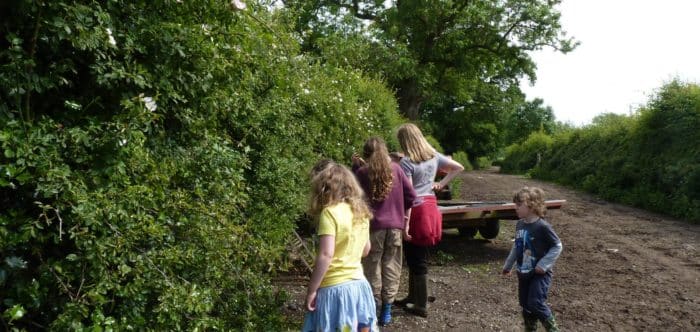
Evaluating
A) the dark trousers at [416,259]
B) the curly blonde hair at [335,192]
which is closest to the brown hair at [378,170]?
the dark trousers at [416,259]

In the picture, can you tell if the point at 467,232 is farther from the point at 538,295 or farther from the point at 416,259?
the point at 538,295

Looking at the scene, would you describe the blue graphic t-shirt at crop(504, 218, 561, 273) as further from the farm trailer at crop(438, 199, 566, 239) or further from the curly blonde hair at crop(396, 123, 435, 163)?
the farm trailer at crop(438, 199, 566, 239)

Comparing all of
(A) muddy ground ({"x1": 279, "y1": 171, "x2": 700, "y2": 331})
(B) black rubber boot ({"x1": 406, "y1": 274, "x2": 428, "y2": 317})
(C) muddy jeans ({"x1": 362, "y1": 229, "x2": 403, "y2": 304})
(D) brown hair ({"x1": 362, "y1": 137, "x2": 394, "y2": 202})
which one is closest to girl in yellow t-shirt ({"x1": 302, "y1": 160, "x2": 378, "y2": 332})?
(D) brown hair ({"x1": 362, "y1": 137, "x2": 394, "y2": 202})

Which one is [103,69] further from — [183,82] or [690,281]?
[690,281]

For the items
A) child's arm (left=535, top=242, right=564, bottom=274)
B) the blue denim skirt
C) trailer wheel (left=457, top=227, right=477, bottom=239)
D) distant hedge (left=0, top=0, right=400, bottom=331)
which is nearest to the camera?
distant hedge (left=0, top=0, right=400, bottom=331)

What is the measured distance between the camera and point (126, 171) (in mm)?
2951

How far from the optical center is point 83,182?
8.64ft

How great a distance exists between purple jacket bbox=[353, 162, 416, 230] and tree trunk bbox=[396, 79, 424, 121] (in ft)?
52.7

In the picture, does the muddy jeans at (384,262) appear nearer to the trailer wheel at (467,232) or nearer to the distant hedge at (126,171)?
the distant hedge at (126,171)

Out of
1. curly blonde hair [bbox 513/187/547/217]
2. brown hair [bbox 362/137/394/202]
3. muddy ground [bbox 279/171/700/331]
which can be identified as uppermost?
brown hair [bbox 362/137/394/202]

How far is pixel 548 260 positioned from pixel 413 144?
1576 mm

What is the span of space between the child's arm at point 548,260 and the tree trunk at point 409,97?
16594mm

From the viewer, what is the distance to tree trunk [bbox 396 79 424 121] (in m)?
21.1

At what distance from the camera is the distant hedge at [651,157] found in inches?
501
